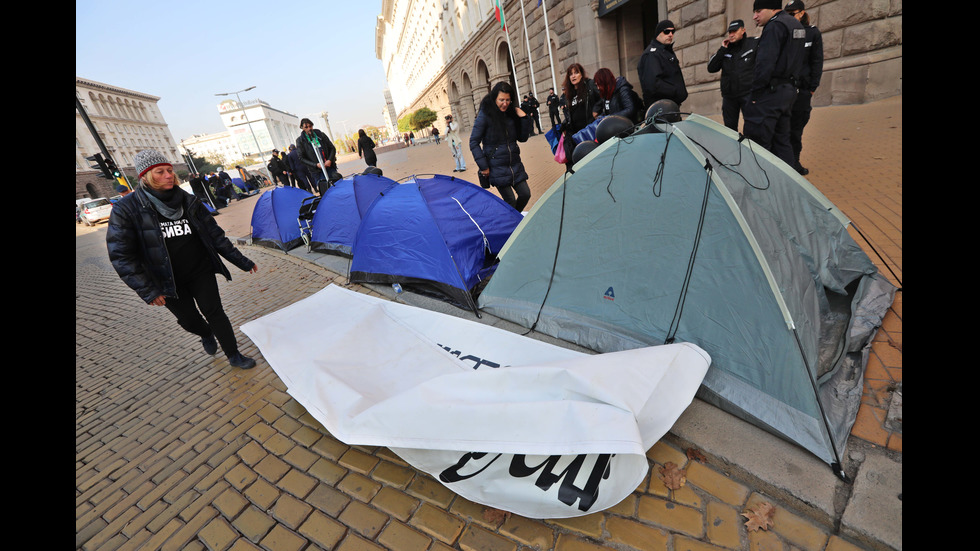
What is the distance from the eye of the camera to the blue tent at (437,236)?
390cm

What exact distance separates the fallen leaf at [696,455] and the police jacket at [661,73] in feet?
14.5

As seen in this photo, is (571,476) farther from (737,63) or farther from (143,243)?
(737,63)

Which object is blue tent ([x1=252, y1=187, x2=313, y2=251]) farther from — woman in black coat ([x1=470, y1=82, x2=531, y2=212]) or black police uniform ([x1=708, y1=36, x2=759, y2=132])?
black police uniform ([x1=708, y1=36, x2=759, y2=132])

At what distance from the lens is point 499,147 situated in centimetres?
471

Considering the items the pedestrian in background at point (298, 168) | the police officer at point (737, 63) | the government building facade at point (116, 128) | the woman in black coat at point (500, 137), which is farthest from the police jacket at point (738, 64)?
the government building facade at point (116, 128)

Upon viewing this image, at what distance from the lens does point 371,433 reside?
2.10 m

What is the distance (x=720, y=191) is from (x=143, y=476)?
13.1 ft

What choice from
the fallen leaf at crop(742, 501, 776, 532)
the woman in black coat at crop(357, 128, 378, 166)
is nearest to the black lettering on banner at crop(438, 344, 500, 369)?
the fallen leaf at crop(742, 501, 776, 532)

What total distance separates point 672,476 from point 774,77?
14.7 feet

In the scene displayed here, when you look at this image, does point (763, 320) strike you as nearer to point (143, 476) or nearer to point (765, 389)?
point (765, 389)

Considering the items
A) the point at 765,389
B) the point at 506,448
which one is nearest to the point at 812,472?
the point at 765,389

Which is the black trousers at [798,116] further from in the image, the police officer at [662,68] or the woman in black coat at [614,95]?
the woman in black coat at [614,95]

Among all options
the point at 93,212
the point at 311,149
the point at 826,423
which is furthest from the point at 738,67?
the point at 93,212

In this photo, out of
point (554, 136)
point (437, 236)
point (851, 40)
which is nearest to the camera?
point (437, 236)
